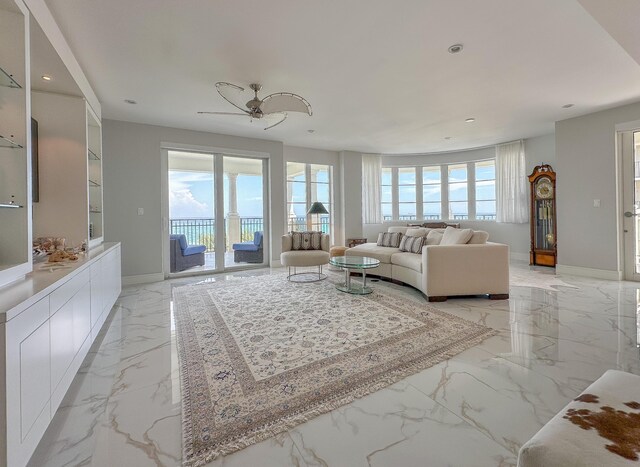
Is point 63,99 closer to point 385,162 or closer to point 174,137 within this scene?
point 174,137

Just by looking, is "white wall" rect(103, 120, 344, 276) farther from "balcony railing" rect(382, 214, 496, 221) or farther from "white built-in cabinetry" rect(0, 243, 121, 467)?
"balcony railing" rect(382, 214, 496, 221)

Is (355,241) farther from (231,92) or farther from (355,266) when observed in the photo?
(231,92)

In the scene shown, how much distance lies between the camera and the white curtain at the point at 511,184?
20.9 ft

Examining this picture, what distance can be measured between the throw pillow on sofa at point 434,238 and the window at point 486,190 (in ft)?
11.3

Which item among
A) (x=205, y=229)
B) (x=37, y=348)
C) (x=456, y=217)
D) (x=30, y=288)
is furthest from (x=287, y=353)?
(x=456, y=217)

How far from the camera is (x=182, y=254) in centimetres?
539

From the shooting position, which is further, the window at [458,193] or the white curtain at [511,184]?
the window at [458,193]

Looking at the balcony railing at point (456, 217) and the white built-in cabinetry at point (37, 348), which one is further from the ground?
the balcony railing at point (456, 217)

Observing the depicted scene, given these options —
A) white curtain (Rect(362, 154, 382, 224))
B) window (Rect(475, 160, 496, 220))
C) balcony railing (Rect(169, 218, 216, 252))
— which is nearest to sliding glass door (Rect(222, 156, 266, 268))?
balcony railing (Rect(169, 218, 216, 252))

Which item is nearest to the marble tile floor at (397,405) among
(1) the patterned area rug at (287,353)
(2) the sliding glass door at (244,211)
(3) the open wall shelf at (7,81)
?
(1) the patterned area rug at (287,353)

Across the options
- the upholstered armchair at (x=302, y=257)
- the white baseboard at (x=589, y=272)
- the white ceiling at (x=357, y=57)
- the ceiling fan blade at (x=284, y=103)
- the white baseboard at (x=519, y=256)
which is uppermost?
the white ceiling at (x=357, y=57)

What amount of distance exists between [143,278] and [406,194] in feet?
21.2

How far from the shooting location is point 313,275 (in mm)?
5250

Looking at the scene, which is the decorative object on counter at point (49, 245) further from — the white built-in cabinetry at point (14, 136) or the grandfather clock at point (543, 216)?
the grandfather clock at point (543, 216)
